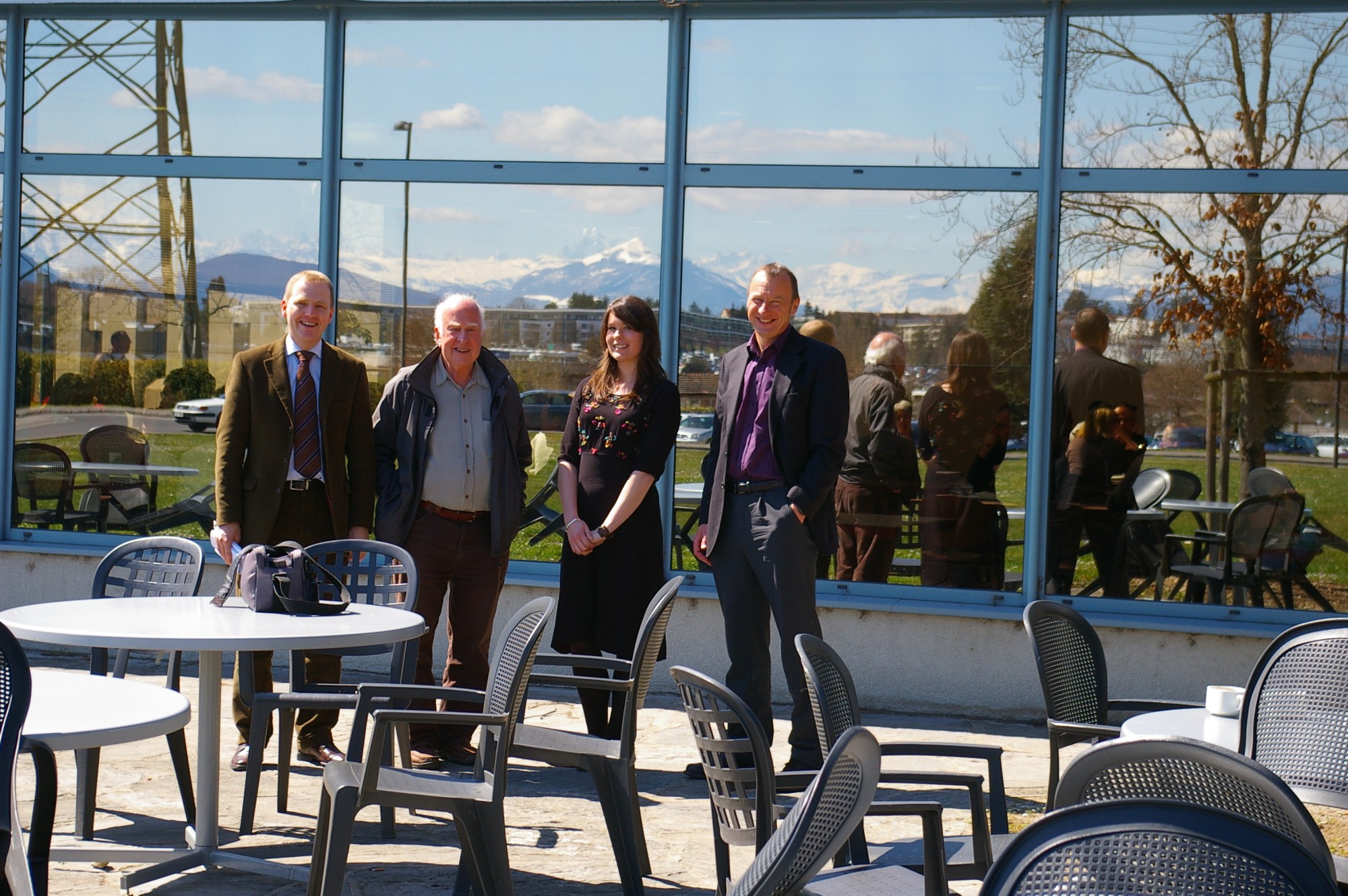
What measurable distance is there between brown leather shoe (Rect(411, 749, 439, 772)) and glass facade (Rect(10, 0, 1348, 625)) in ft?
6.35

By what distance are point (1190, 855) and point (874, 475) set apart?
4.95 meters

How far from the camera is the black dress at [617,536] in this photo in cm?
504

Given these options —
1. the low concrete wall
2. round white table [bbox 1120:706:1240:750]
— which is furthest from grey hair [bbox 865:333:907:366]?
round white table [bbox 1120:706:1240:750]

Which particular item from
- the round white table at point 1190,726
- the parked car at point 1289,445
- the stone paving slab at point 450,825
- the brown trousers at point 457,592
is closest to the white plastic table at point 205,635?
the stone paving slab at point 450,825

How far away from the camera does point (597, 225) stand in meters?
6.77

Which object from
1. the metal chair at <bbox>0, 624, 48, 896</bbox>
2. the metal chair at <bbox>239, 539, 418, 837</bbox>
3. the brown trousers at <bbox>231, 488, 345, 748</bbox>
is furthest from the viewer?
the brown trousers at <bbox>231, 488, 345, 748</bbox>

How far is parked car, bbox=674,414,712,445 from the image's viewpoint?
6.64 m

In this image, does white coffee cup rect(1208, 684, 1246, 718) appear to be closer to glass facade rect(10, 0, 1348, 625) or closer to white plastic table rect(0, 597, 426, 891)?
white plastic table rect(0, 597, 426, 891)

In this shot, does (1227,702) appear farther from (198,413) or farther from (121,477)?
(121,477)

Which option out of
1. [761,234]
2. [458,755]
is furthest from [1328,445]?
[458,755]

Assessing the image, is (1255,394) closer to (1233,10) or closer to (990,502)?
(990,502)

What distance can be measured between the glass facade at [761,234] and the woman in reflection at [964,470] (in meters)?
0.01

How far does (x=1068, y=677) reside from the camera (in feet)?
12.2

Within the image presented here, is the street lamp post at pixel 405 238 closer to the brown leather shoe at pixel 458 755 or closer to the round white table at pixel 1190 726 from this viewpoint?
the brown leather shoe at pixel 458 755
